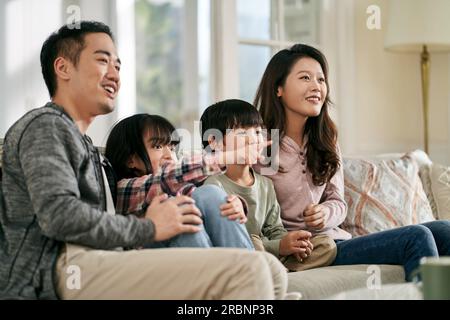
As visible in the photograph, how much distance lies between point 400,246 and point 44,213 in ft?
3.66

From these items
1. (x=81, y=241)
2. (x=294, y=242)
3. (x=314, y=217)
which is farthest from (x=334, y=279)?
(x=81, y=241)

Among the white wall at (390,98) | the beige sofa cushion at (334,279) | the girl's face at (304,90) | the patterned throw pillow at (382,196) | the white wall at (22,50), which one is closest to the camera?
the beige sofa cushion at (334,279)

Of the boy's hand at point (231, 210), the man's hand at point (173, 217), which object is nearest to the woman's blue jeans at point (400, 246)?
the boy's hand at point (231, 210)

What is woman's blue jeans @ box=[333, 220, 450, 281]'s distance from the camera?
2189mm

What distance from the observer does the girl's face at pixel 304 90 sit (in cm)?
246

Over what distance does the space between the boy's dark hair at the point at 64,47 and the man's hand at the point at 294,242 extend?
771mm

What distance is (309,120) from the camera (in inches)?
100.0

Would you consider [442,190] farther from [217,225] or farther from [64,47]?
[64,47]

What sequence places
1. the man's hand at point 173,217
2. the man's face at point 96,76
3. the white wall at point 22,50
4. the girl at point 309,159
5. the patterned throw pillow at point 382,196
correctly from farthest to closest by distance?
the patterned throw pillow at point 382,196 → the white wall at point 22,50 → the girl at point 309,159 → the man's face at point 96,76 → the man's hand at point 173,217

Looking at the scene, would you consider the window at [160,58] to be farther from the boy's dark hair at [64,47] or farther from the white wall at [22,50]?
the boy's dark hair at [64,47]
